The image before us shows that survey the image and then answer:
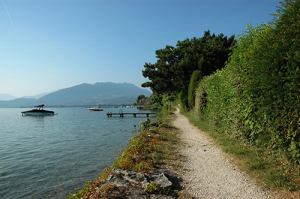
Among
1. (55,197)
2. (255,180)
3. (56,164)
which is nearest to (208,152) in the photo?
(255,180)

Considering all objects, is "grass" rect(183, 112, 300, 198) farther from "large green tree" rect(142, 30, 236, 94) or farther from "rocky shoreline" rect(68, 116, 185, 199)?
"large green tree" rect(142, 30, 236, 94)

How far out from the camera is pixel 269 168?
4777mm

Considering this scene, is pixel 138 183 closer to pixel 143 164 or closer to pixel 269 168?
pixel 143 164

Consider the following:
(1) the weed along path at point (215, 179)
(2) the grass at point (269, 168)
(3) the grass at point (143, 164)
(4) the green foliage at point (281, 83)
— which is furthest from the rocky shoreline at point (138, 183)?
(4) the green foliage at point (281, 83)

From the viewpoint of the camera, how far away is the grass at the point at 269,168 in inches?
152

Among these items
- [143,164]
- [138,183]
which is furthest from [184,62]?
[138,183]

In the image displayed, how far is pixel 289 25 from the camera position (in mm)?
4270

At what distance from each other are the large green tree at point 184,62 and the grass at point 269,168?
64.8ft

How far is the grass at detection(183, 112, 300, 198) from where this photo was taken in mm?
3863

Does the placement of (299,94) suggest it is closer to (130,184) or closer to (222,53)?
(130,184)

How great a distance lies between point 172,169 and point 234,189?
1741 millimetres

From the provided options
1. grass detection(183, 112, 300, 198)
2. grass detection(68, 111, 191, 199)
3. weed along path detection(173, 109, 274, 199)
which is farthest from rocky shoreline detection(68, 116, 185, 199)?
grass detection(183, 112, 300, 198)

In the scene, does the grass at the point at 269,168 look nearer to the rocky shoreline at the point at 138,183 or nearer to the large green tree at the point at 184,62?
the rocky shoreline at the point at 138,183

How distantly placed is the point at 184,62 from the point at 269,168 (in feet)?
73.3
